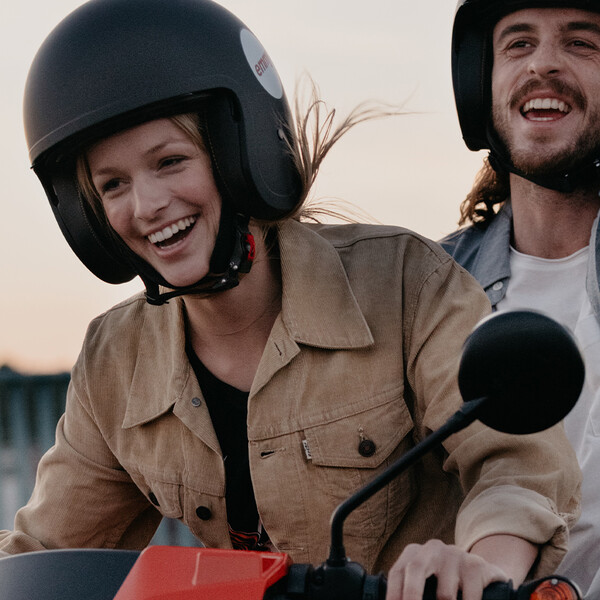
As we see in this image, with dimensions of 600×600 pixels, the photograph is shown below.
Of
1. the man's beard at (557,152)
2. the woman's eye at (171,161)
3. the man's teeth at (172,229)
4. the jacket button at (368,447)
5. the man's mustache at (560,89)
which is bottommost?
the jacket button at (368,447)

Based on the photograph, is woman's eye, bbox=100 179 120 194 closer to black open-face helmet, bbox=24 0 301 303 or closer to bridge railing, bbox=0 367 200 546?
black open-face helmet, bbox=24 0 301 303

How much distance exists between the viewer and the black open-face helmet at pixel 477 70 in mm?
3285

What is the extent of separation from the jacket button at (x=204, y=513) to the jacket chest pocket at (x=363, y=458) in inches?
10.6

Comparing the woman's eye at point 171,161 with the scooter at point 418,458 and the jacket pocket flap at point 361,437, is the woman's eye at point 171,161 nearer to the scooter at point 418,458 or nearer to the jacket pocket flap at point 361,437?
the jacket pocket flap at point 361,437

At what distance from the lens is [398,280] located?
7.57 feet

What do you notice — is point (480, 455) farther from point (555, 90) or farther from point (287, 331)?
point (555, 90)

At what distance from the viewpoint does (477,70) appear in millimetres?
3330

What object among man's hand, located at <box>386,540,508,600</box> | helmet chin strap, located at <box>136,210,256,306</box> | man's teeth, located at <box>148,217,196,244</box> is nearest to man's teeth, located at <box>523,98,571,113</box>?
helmet chin strap, located at <box>136,210,256,306</box>

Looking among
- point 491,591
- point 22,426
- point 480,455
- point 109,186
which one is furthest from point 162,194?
point 22,426

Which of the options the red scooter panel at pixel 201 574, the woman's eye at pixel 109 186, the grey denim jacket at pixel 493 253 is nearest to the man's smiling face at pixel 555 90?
the grey denim jacket at pixel 493 253

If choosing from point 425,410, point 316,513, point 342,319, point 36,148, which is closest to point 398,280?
point 342,319

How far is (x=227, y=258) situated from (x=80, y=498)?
0.71 metres

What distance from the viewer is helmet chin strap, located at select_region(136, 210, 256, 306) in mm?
2285

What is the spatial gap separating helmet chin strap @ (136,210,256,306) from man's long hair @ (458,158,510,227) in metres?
1.42
